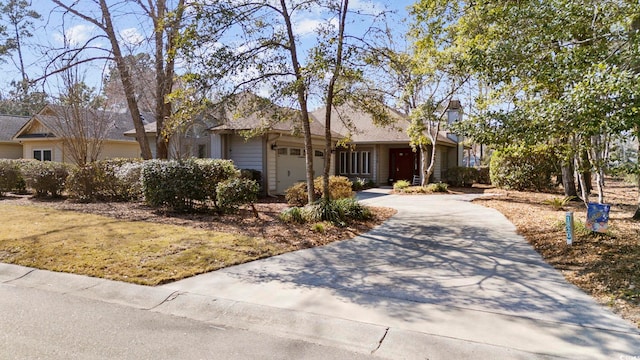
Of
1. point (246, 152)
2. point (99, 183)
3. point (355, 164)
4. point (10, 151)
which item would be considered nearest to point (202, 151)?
point (246, 152)

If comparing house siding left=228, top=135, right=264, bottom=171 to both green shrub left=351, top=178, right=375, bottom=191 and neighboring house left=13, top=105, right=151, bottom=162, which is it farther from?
neighboring house left=13, top=105, right=151, bottom=162

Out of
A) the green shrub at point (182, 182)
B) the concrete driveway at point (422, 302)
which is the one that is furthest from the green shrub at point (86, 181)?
the concrete driveway at point (422, 302)

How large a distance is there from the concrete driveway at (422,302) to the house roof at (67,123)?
1329cm

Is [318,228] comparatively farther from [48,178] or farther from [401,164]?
[401,164]

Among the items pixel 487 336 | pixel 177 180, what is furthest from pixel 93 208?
pixel 487 336

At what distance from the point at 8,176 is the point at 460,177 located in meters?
21.7

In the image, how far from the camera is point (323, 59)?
8.26m

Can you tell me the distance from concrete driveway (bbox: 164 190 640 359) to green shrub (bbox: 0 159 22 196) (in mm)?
15317

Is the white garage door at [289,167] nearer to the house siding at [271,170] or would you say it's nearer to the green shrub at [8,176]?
the house siding at [271,170]

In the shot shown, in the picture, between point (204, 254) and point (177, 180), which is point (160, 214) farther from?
point (204, 254)

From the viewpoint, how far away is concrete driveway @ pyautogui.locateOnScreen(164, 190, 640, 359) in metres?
3.82

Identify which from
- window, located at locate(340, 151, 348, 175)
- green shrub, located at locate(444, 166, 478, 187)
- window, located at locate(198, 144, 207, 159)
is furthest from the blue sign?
window, located at locate(340, 151, 348, 175)

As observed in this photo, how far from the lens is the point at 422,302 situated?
16.0 feet

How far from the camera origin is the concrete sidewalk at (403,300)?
151 inches
